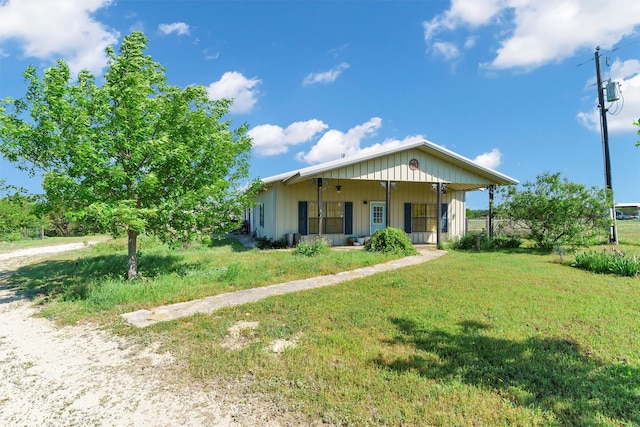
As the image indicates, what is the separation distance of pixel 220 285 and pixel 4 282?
5765mm

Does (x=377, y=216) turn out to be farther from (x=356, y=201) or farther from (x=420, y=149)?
(x=420, y=149)

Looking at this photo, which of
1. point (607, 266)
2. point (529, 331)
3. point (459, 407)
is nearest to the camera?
point (459, 407)

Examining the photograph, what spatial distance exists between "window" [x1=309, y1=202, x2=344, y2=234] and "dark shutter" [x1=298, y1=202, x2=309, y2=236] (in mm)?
245

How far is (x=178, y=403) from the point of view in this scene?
290cm

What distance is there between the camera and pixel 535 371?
130 inches

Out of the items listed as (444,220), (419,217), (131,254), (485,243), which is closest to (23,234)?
(131,254)

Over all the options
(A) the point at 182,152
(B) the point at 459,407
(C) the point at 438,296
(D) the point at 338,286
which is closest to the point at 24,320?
(A) the point at 182,152

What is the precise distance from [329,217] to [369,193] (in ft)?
7.57

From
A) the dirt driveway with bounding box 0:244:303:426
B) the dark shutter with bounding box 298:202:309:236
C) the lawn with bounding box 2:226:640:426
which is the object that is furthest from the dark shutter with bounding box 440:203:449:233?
the dirt driveway with bounding box 0:244:303:426

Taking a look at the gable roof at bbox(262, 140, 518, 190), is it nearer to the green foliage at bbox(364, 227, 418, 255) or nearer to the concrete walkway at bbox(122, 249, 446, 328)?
the green foliage at bbox(364, 227, 418, 255)

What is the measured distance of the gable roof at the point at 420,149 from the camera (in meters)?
12.0

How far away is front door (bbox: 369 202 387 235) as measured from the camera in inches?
625

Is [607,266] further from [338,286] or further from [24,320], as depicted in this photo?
[24,320]

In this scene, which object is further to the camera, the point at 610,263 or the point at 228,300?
the point at 610,263
